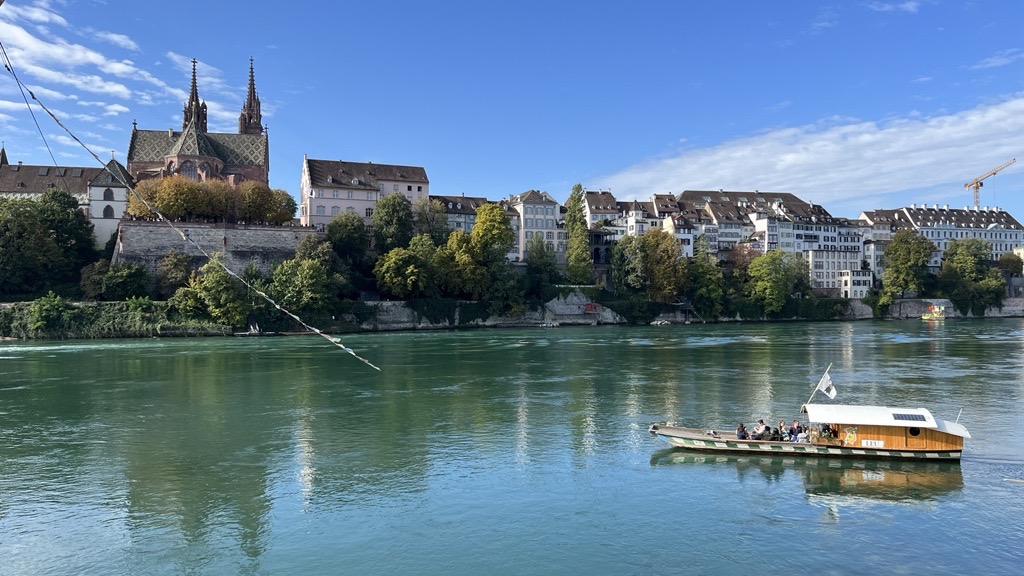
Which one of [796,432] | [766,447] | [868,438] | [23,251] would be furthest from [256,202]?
[868,438]

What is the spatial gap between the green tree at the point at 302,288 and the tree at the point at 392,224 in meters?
10.3

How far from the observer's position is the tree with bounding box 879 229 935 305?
85.6 meters

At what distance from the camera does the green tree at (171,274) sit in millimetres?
57344

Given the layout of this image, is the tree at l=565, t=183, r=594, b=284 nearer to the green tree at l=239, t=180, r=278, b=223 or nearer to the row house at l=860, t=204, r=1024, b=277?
the green tree at l=239, t=180, r=278, b=223

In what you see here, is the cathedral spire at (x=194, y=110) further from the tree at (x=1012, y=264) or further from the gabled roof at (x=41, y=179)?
the tree at (x=1012, y=264)

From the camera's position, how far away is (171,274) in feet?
188

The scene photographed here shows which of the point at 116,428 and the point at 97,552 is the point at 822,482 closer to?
the point at 97,552

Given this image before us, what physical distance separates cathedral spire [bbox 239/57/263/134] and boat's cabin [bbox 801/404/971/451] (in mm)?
80852

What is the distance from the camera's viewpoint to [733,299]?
257 ft

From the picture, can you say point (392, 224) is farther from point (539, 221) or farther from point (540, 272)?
point (539, 221)

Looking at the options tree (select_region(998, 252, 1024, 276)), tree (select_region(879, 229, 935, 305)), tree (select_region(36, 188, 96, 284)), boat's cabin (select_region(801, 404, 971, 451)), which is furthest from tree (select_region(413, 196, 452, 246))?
tree (select_region(998, 252, 1024, 276))

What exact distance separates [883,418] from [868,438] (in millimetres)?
647

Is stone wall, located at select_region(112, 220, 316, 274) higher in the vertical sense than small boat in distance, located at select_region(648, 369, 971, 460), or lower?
higher

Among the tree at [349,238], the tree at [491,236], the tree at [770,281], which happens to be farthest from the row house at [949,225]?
the tree at [349,238]
